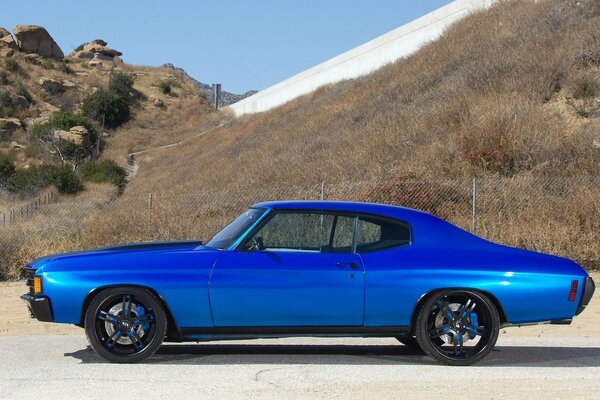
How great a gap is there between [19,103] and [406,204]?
6715 cm

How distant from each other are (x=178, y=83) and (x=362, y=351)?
96510mm

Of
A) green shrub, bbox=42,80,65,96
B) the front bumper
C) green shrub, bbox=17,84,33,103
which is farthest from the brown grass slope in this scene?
green shrub, bbox=42,80,65,96

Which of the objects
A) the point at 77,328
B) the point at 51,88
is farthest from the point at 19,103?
the point at 77,328

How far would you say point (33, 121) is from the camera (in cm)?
7756

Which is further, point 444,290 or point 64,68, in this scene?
point 64,68

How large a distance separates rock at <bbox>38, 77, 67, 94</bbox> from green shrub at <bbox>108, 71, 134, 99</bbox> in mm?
4426

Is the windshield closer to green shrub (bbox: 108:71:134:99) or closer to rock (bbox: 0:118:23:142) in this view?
rock (bbox: 0:118:23:142)

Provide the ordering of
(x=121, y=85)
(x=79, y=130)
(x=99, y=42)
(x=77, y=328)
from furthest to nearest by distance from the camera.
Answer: (x=99, y=42)
(x=121, y=85)
(x=79, y=130)
(x=77, y=328)

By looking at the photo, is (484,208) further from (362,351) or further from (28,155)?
(28,155)

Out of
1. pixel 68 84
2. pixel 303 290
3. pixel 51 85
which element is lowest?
pixel 303 290

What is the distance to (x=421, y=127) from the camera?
90.3ft

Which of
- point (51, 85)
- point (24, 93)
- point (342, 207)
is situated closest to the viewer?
point (342, 207)

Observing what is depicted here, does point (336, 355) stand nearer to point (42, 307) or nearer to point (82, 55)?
point (42, 307)

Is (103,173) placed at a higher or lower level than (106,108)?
lower
